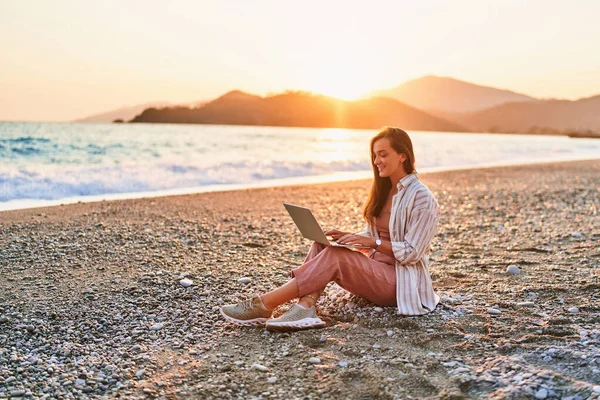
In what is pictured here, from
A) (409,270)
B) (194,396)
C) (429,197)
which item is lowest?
(194,396)

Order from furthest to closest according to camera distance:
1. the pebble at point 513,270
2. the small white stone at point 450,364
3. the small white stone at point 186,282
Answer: the pebble at point 513,270
the small white stone at point 186,282
the small white stone at point 450,364

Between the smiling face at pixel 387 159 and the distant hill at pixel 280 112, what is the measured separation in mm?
84126

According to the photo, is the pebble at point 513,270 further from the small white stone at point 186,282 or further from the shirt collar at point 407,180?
the small white stone at point 186,282

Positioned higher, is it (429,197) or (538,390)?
(429,197)

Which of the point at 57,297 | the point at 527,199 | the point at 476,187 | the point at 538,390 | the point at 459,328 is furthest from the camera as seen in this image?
the point at 476,187

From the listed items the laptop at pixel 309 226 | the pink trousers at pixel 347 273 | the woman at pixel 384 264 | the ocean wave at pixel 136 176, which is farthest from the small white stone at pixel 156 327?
the ocean wave at pixel 136 176

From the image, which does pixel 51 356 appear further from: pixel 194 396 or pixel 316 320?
pixel 316 320

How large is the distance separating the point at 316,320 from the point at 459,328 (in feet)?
3.85

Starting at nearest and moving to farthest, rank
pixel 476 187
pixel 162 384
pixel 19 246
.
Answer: pixel 162 384, pixel 19 246, pixel 476 187

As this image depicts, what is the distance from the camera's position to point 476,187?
1492 centimetres

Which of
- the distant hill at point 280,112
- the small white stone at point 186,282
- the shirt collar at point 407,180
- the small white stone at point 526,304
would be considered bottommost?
the small white stone at point 526,304

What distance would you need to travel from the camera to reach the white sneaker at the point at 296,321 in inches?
168

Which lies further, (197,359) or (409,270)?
(409,270)

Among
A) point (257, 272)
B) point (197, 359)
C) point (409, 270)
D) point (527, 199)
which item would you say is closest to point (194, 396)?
point (197, 359)
